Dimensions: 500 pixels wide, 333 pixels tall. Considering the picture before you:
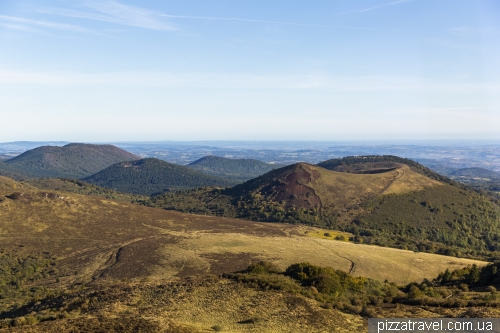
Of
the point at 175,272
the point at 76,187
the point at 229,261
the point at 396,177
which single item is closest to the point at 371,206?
the point at 396,177

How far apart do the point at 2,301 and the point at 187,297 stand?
26405 mm

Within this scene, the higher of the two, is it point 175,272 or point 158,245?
point 158,245

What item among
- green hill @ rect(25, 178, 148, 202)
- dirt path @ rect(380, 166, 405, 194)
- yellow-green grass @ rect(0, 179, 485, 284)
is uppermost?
dirt path @ rect(380, 166, 405, 194)

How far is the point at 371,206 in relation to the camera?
4843 inches

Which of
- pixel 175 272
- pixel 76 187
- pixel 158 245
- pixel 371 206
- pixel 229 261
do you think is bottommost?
pixel 76 187

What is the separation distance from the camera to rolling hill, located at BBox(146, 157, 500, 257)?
106500 mm

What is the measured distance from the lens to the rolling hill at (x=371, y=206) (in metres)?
106

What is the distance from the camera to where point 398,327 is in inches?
1032

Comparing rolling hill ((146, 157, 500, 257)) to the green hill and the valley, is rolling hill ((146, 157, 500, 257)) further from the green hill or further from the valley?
the green hill

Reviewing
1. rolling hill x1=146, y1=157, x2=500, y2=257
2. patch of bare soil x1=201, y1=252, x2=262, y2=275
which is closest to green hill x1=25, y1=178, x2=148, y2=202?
rolling hill x1=146, y1=157, x2=500, y2=257

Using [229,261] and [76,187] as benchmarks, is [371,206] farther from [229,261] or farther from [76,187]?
[76,187]

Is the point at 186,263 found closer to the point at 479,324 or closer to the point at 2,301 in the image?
the point at 2,301

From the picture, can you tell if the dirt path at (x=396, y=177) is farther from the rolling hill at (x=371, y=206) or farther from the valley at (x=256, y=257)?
the valley at (x=256, y=257)

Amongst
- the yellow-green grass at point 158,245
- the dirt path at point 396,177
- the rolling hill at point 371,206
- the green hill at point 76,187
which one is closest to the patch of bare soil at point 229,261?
the yellow-green grass at point 158,245
